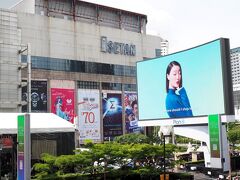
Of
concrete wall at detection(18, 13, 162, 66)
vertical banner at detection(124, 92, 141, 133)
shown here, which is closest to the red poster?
concrete wall at detection(18, 13, 162, 66)

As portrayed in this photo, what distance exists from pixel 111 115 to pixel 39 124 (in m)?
50.7

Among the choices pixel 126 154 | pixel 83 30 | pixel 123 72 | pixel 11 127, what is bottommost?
pixel 126 154

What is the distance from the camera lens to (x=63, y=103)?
74.9 meters

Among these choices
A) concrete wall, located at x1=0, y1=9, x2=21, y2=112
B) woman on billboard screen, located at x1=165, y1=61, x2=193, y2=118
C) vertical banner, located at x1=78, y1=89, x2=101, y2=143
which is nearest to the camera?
woman on billboard screen, located at x1=165, y1=61, x2=193, y2=118

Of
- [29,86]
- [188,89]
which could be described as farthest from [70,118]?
[188,89]

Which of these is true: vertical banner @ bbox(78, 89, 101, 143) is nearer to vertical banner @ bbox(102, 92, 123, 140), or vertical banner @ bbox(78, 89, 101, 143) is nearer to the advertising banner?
vertical banner @ bbox(102, 92, 123, 140)

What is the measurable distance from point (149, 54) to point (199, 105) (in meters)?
55.9

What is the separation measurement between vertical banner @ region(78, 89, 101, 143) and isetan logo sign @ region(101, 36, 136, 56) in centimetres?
1003

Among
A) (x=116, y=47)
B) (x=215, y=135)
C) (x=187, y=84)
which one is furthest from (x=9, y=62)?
(x=215, y=135)

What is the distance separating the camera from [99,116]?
261 feet

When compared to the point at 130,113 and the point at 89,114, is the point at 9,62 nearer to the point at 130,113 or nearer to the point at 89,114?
the point at 89,114

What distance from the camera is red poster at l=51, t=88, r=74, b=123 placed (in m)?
73.3

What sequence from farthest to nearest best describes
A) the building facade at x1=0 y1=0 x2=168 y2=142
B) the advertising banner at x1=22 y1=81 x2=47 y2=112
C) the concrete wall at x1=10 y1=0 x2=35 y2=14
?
the concrete wall at x1=10 y1=0 x2=35 y2=14 < the building facade at x1=0 y1=0 x2=168 y2=142 < the advertising banner at x1=22 y1=81 x2=47 y2=112

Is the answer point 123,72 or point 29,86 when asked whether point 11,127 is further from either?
point 123,72
